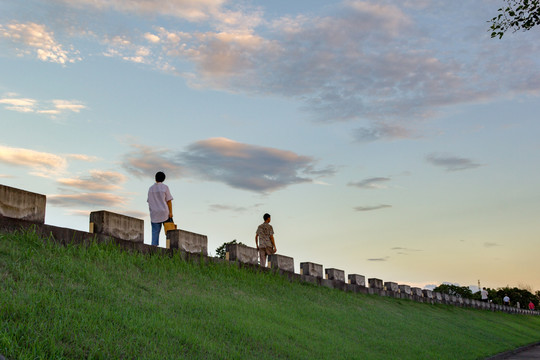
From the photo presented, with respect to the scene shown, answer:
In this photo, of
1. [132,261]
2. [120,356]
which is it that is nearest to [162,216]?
[132,261]

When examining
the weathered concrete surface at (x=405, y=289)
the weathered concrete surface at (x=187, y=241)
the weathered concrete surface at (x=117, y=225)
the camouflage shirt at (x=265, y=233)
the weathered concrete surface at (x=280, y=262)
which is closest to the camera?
the weathered concrete surface at (x=117, y=225)

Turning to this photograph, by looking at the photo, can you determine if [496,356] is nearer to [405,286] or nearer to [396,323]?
[396,323]

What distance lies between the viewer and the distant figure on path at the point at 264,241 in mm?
15500

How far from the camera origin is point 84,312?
6395 mm

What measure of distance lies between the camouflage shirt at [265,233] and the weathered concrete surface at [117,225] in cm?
544

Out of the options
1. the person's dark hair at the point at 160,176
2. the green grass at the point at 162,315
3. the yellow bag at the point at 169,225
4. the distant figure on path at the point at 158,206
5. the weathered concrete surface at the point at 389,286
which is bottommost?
the green grass at the point at 162,315

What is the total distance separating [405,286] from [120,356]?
2072 centimetres

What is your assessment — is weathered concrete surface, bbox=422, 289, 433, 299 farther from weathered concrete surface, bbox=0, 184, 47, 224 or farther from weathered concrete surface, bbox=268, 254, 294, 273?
weathered concrete surface, bbox=0, 184, 47, 224

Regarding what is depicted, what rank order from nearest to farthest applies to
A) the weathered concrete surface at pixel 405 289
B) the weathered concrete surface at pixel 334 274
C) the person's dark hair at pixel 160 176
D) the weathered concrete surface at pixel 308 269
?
1. the person's dark hair at pixel 160 176
2. the weathered concrete surface at pixel 308 269
3. the weathered concrete surface at pixel 334 274
4. the weathered concrete surface at pixel 405 289

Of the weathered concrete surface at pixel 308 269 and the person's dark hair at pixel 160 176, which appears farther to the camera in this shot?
the weathered concrete surface at pixel 308 269

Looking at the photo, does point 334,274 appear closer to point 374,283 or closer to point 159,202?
point 374,283

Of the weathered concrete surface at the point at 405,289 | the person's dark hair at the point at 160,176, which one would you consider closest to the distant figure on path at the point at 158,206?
the person's dark hair at the point at 160,176

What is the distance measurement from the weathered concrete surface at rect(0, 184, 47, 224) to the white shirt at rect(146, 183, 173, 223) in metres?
3.13

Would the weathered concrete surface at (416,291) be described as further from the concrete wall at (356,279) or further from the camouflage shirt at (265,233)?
the camouflage shirt at (265,233)
